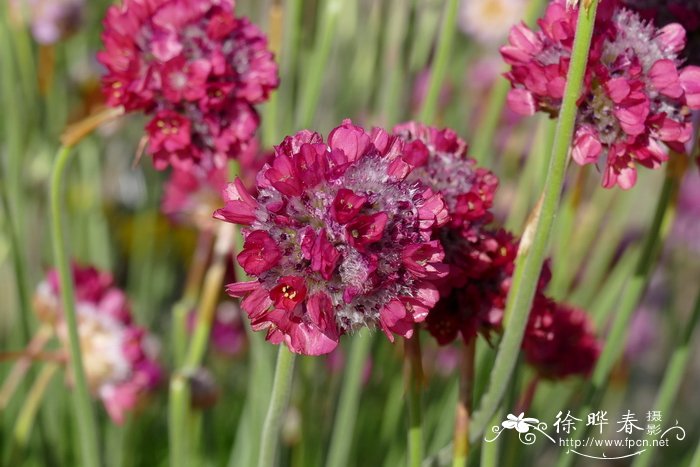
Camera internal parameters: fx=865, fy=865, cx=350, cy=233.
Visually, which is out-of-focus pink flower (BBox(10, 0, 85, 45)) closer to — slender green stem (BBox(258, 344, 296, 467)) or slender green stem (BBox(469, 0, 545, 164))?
slender green stem (BBox(469, 0, 545, 164))

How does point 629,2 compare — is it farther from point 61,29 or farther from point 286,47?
point 61,29

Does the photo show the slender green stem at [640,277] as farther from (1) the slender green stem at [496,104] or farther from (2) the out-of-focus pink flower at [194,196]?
(2) the out-of-focus pink flower at [194,196]

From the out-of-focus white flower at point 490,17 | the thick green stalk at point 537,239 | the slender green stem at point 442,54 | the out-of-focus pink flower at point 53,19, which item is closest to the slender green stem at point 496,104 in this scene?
the slender green stem at point 442,54

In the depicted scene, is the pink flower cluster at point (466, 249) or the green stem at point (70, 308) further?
the green stem at point (70, 308)

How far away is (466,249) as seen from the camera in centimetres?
58

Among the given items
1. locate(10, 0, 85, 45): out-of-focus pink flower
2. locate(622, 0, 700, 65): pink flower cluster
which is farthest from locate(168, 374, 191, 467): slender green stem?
locate(10, 0, 85, 45): out-of-focus pink flower

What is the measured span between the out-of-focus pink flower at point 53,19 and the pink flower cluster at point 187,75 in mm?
620

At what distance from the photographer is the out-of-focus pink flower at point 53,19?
126cm

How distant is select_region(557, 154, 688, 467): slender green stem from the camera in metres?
0.72

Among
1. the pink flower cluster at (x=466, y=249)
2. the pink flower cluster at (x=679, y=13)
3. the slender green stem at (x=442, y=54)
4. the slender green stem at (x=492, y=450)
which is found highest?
the pink flower cluster at (x=679, y=13)

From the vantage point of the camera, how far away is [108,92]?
0.69 metres

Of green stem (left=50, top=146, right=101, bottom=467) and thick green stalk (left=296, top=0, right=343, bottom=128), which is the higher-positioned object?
thick green stalk (left=296, top=0, right=343, bottom=128)

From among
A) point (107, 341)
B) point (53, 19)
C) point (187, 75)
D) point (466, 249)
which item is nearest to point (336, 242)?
point (466, 249)

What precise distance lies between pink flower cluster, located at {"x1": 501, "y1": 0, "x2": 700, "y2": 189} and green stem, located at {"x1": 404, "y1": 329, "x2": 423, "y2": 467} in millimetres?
169
